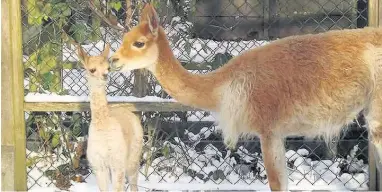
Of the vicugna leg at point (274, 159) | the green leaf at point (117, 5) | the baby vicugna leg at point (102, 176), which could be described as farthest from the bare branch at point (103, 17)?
the vicugna leg at point (274, 159)

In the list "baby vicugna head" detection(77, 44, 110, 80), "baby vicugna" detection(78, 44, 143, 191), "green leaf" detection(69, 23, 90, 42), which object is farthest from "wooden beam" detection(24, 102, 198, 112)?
"baby vicugna head" detection(77, 44, 110, 80)

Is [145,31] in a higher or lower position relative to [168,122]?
higher

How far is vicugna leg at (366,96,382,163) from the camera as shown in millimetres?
4180

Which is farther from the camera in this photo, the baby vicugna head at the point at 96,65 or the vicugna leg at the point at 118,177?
the vicugna leg at the point at 118,177

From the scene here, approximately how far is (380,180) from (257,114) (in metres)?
1.51

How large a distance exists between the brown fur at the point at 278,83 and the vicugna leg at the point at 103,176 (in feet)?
2.04

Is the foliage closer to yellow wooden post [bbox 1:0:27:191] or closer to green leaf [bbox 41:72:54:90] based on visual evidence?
green leaf [bbox 41:72:54:90]

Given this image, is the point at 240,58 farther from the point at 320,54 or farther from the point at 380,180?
the point at 380,180

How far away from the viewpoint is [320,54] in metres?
4.20

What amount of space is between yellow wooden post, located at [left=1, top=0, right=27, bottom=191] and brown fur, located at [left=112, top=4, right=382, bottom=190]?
132cm

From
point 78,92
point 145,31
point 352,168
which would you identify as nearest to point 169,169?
point 78,92

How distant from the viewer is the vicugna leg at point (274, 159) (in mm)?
4129

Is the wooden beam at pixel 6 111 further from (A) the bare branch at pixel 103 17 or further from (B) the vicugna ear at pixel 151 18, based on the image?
(B) the vicugna ear at pixel 151 18

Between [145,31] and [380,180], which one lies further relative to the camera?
[380,180]
